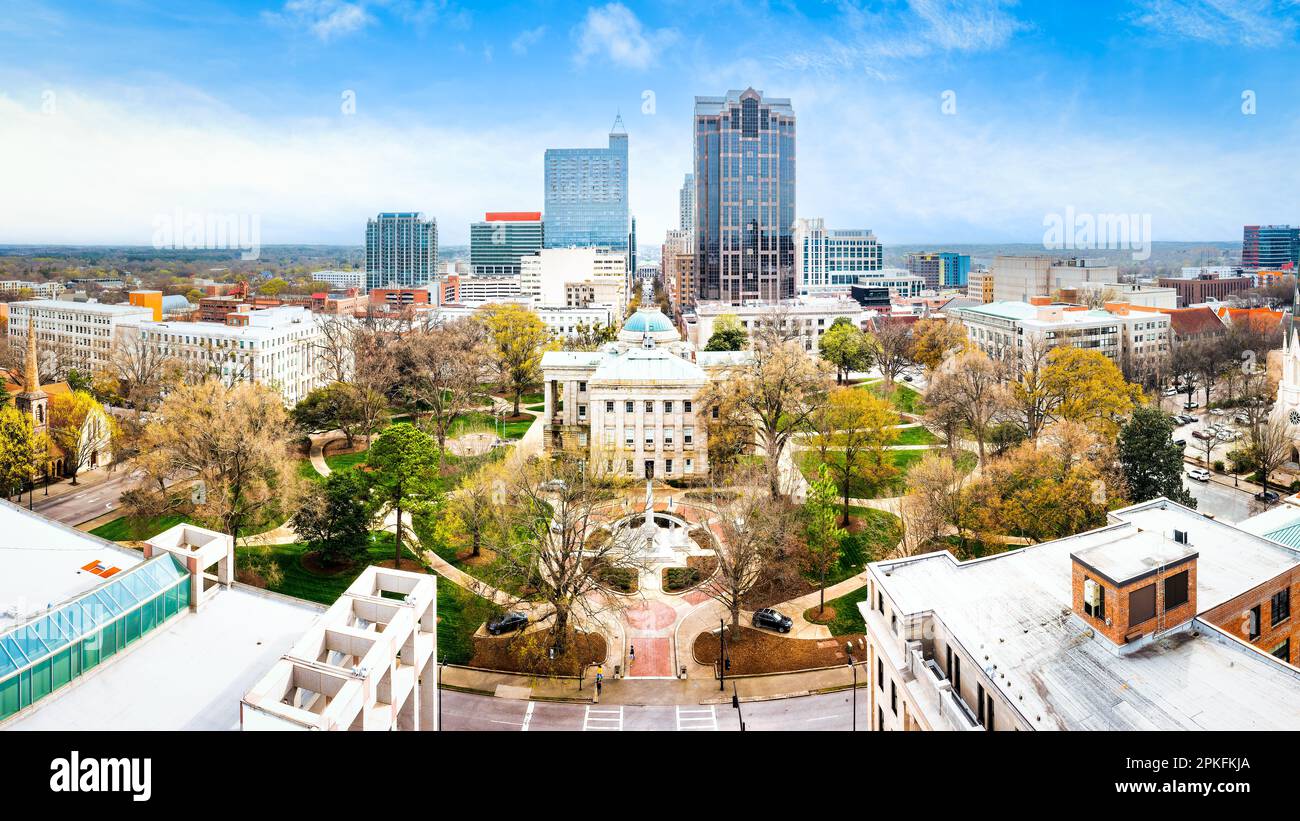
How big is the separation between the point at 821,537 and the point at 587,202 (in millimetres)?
164690

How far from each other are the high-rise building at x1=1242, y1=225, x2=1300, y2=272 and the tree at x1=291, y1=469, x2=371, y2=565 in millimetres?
87941

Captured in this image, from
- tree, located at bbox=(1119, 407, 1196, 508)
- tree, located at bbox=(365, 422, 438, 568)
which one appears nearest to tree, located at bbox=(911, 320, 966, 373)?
tree, located at bbox=(1119, 407, 1196, 508)

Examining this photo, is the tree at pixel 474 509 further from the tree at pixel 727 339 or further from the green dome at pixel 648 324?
the tree at pixel 727 339

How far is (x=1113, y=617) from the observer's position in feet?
43.0

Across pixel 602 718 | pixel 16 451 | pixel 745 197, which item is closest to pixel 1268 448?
pixel 602 718

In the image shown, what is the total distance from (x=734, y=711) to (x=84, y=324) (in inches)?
2732

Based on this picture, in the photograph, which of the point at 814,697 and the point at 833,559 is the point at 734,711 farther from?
the point at 833,559

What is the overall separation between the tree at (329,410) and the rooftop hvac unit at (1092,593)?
3709 cm

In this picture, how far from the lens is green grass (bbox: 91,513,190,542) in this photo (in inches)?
1202

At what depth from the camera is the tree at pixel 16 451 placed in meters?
→ 33.0

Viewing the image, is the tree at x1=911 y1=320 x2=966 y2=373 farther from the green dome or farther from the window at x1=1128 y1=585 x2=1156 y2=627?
the window at x1=1128 y1=585 x2=1156 y2=627

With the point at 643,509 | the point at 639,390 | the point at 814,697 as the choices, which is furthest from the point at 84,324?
the point at 814,697

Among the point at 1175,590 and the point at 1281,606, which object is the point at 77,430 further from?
the point at 1281,606

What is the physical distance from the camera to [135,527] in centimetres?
3072
